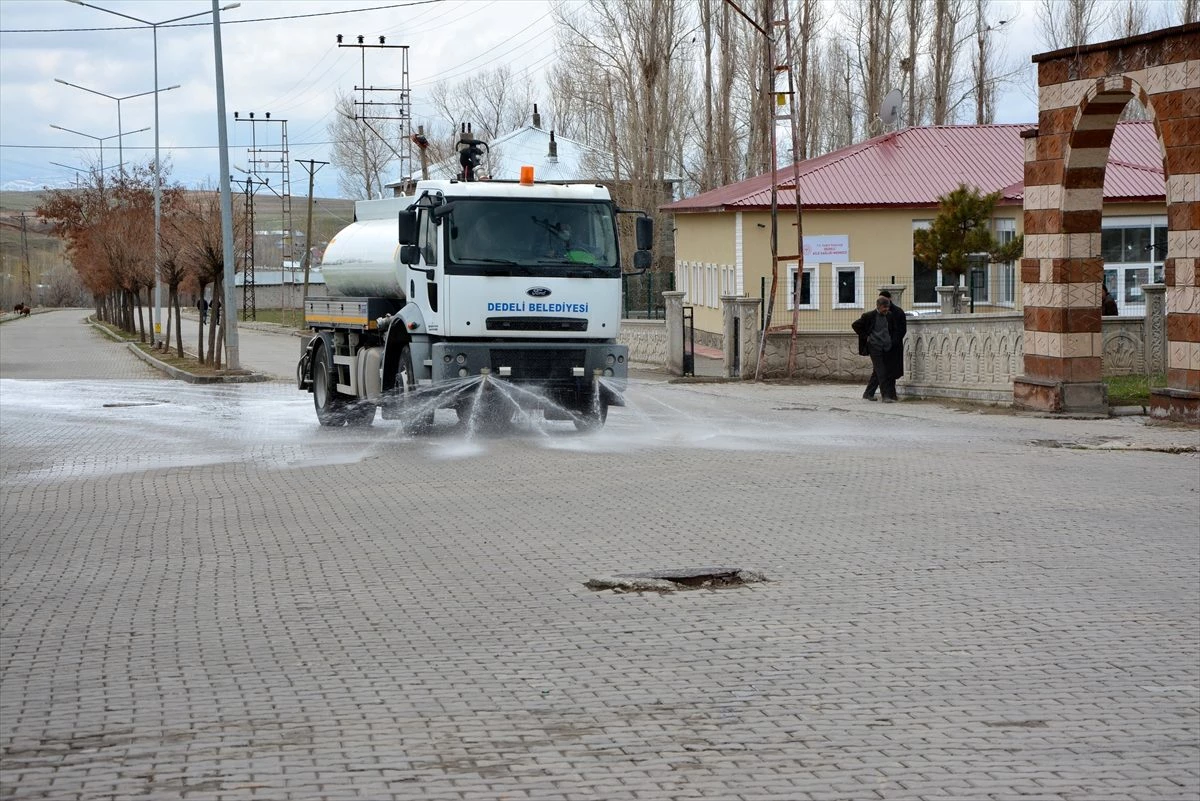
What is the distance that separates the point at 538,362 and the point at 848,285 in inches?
943

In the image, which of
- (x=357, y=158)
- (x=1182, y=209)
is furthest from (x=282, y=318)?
(x=1182, y=209)

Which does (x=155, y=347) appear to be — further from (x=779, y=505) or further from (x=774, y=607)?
(x=774, y=607)

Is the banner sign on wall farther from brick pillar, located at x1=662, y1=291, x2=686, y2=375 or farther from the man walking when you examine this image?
the man walking

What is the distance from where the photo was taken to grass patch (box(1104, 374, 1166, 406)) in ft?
74.5

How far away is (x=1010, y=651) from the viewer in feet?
24.3

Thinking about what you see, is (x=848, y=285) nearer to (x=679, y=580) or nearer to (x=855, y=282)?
(x=855, y=282)

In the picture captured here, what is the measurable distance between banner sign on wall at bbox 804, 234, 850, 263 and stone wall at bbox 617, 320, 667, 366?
215 inches

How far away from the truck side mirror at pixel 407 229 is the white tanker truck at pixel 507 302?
0.04 feet

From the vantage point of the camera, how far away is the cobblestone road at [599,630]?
5.57 meters

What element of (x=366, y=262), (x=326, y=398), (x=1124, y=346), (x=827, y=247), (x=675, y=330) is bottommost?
(x=326, y=398)

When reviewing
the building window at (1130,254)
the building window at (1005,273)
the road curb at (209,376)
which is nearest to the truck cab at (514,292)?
the road curb at (209,376)

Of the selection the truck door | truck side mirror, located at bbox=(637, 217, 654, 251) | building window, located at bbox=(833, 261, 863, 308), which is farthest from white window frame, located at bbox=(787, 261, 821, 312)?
the truck door

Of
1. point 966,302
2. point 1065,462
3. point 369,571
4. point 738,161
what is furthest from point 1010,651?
point 738,161

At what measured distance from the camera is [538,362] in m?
18.9
